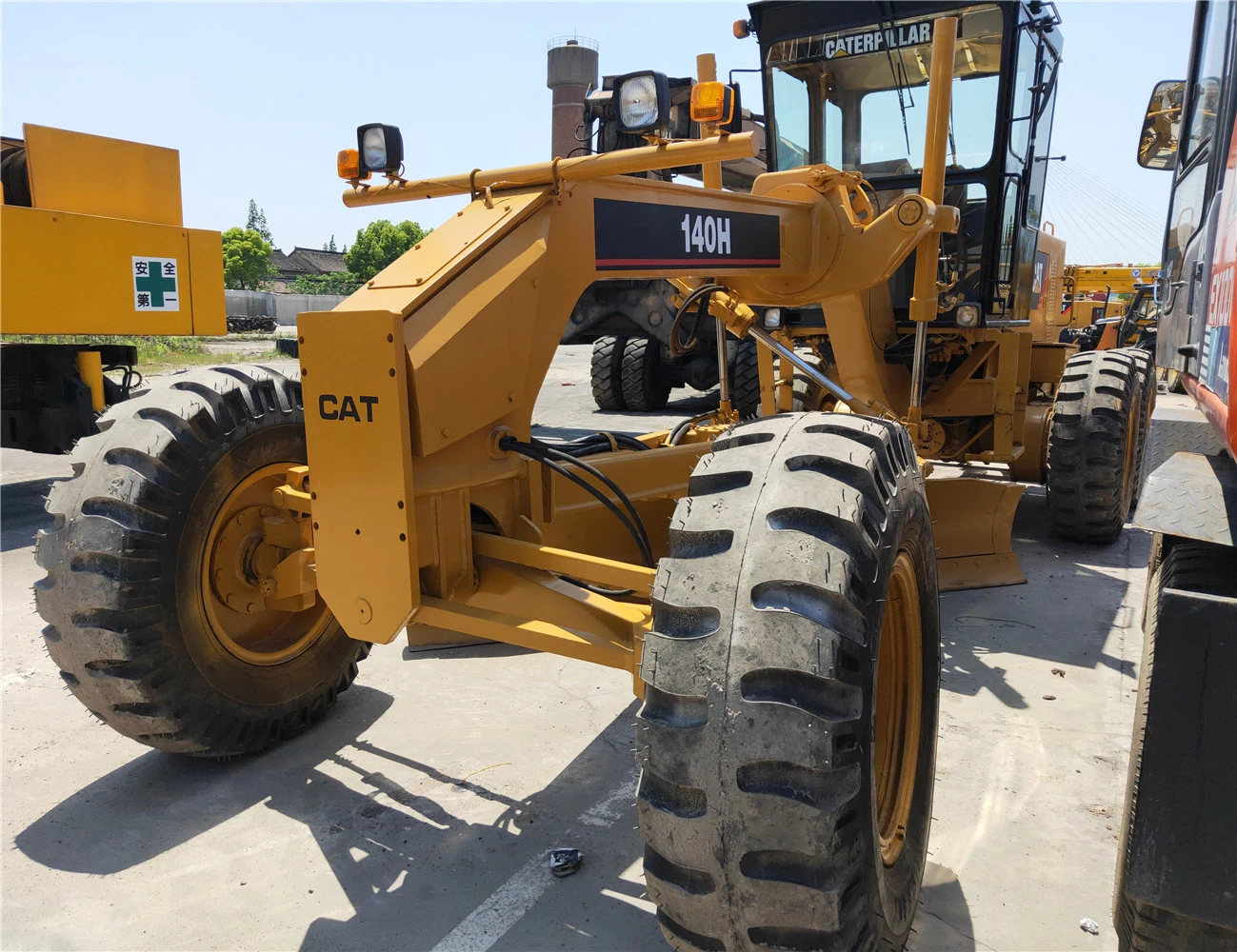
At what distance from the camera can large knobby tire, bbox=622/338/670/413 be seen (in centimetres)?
1390

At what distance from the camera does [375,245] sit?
220ft

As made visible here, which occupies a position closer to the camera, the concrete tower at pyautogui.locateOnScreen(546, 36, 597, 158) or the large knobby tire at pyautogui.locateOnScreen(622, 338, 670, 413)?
the large knobby tire at pyautogui.locateOnScreen(622, 338, 670, 413)

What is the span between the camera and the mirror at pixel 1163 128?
4.05 meters

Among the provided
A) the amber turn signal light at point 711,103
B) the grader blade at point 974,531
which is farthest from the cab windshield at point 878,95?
the amber turn signal light at point 711,103

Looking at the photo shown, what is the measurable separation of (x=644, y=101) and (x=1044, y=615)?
4.10 metres

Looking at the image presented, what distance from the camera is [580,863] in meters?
3.19

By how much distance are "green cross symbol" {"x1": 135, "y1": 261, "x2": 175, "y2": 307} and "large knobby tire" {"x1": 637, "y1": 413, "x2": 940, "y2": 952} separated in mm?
6537

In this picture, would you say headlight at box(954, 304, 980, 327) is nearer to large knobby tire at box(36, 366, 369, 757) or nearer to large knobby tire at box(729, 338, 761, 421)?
large knobby tire at box(36, 366, 369, 757)

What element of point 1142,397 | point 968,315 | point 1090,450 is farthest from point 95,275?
point 1142,397

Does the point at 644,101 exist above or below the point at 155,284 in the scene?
above

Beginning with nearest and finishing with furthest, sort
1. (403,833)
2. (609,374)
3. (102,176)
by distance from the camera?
(403,833), (102,176), (609,374)

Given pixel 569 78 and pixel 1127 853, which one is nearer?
pixel 1127 853

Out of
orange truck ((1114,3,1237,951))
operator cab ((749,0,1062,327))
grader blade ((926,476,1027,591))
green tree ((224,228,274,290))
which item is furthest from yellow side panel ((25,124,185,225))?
green tree ((224,228,274,290))

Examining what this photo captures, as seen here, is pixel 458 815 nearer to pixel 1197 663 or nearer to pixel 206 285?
pixel 1197 663
